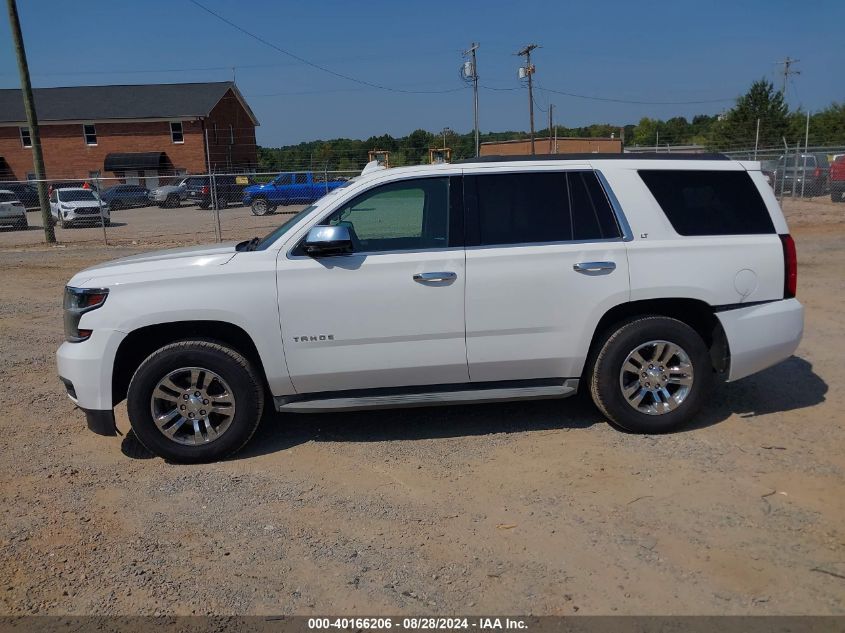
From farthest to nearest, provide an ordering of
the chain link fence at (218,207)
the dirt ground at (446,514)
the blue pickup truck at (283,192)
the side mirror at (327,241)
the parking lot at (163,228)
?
the blue pickup truck at (283,192)
the chain link fence at (218,207)
the parking lot at (163,228)
the side mirror at (327,241)
the dirt ground at (446,514)

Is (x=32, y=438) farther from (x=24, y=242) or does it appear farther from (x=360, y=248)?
(x=24, y=242)

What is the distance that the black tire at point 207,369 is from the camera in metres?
4.60

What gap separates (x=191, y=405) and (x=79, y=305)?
38.3 inches

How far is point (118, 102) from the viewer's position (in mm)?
50062

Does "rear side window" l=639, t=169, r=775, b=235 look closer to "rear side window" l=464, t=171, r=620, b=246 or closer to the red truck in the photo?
"rear side window" l=464, t=171, r=620, b=246

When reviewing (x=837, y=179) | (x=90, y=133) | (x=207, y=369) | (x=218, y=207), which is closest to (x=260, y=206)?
(x=218, y=207)

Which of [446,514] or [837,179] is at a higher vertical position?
[837,179]

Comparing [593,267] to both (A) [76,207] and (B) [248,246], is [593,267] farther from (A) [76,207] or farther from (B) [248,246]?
(A) [76,207]

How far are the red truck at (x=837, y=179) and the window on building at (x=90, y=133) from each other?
4460 centimetres

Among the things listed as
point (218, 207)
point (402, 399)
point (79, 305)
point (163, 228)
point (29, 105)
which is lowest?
point (163, 228)

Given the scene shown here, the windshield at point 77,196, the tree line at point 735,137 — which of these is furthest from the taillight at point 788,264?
the tree line at point 735,137

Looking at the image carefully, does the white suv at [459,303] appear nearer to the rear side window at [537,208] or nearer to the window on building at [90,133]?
the rear side window at [537,208]

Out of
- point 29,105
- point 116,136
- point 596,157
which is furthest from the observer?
point 116,136

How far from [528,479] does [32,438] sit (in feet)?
12.0
